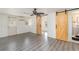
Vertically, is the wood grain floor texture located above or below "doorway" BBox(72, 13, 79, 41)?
below

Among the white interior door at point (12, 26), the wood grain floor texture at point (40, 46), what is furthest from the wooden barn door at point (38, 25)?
the wood grain floor texture at point (40, 46)

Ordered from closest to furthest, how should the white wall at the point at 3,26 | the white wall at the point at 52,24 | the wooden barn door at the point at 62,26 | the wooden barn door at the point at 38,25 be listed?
the wooden barn door at the point at 62,26 < the white wall at the point at 52,24 < the white wall at the point at 3,26 < the wooden barn door at the point at 38,25

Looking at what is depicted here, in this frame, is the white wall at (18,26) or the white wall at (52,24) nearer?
the white wall at (52,24)

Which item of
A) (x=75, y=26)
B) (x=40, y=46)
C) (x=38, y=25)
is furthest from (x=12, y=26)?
(x=75, y=26)

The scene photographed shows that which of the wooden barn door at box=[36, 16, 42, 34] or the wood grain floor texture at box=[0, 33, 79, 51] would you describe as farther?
the wooden barn door at box=[36, 16, 42, 34]

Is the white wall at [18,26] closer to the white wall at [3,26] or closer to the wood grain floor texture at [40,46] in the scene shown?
the white wall at [3,26]

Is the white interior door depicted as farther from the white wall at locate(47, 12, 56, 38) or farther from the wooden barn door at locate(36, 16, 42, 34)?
the white wall at locate(47, 12, 56, 38)

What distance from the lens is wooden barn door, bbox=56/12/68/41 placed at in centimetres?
661

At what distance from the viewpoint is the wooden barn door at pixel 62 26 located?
260 inches

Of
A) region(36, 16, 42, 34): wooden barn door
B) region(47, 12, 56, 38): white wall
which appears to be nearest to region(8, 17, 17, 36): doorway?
region(36, 16, 42, 34): wooden barn door

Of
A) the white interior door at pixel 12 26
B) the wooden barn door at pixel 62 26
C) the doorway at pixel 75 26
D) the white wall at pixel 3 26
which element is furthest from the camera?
the white interior door at pixel 12 26

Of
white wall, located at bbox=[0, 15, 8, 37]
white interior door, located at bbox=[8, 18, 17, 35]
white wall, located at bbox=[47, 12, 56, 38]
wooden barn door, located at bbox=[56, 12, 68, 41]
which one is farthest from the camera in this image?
white interior door, located at bbox=[8, 18, 17, 35]

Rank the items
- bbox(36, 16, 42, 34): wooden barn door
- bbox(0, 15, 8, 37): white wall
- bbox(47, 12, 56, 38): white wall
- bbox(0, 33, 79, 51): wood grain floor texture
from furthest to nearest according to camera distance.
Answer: bbox(36, 16, 42, 34): wooden barn door
bbox(0, 15, 8, 37): white wall
bbox(47, 12, 56, 38): white wall
bbox(0, 33, 79, 51): wood grain floor texture
